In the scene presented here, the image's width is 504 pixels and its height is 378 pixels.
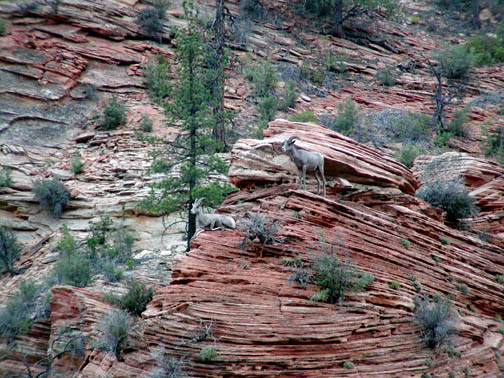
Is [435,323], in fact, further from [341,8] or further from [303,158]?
[341,8]

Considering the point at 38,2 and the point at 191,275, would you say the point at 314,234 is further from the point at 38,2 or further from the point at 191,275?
the point at 38,2

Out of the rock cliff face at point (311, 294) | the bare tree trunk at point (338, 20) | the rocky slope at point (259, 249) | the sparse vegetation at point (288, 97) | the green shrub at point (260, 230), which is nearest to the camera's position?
the rock cliff face at point (311, 294)

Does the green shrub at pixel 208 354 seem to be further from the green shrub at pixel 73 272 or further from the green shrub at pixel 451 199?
the green shrub at pixel 451 199

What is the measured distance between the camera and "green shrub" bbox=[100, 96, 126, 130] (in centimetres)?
2006

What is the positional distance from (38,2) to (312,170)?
21080 millimetres

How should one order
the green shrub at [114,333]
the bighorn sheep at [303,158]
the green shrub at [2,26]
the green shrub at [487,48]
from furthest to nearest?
1. the green shrub at [487,48]
2. the green shrub at [2,26]
3. the bighorn sheep at [303,158]
4. the green shrub at [114,333]

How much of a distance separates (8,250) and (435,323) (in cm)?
1360

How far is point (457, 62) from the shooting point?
90.8ft

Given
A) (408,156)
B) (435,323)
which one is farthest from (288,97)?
(435,323)

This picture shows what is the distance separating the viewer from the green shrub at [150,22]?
25344 mm

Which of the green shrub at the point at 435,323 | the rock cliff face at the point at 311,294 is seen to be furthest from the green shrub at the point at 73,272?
the green shrub at the point at 435,323

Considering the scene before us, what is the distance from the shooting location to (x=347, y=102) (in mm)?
22688

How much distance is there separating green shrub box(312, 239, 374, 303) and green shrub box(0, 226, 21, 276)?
35.3ft

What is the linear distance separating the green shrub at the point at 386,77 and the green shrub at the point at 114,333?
23525 mm
